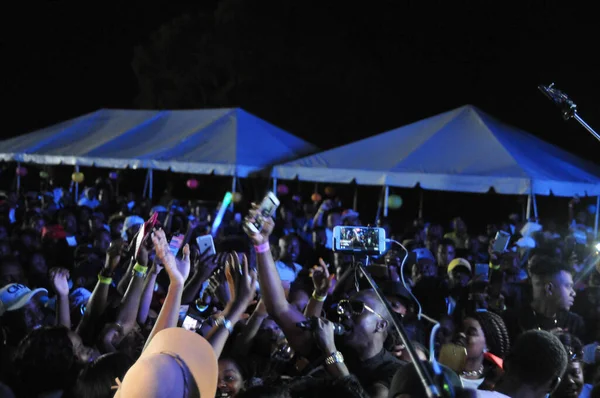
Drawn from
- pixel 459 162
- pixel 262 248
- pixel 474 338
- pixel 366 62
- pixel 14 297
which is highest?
pixel 366 62

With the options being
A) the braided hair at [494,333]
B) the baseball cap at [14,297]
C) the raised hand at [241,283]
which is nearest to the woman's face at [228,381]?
the raised hand at [241,283]

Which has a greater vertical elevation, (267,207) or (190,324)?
(267,207)

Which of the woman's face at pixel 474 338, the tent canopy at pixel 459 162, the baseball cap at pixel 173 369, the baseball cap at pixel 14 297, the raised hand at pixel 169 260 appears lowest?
the baseball cap at pixel 14 297

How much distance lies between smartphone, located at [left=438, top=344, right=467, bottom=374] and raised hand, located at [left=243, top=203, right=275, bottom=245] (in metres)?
1.36

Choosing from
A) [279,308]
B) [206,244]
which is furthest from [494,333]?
[206,244]

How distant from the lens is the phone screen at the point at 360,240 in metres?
3.02

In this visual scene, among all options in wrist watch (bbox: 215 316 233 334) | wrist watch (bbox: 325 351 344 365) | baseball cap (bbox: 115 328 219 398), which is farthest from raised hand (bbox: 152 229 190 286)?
baseball cap (bbox: 115 328 219 398)

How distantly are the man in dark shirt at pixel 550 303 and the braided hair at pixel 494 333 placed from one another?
22.9 inches

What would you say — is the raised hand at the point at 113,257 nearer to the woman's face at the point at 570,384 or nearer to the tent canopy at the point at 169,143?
the woman's face at the point at 570,384

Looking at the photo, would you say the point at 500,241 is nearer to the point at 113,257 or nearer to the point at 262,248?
the point at 113,257

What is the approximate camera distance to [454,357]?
423 cm

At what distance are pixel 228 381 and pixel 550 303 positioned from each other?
2.78 m

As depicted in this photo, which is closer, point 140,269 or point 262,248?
point 262,248

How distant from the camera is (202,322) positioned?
4.18m
